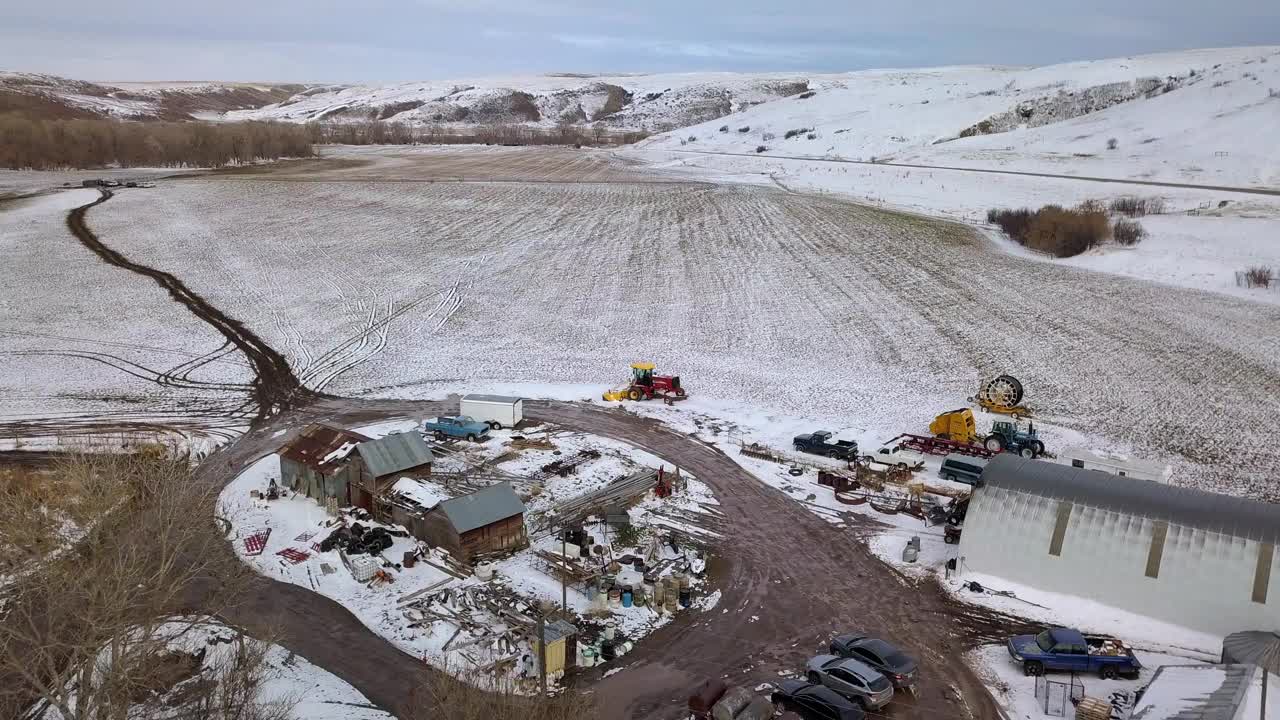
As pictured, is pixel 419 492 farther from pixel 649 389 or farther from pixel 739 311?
pixel 739 311

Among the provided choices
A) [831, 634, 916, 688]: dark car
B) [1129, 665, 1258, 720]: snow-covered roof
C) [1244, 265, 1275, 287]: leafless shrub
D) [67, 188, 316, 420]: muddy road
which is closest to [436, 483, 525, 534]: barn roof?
[831, 634, 916, 688]: dark car

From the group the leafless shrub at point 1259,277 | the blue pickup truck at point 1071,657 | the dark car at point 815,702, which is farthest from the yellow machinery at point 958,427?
the leafless shrub at point 1259,277

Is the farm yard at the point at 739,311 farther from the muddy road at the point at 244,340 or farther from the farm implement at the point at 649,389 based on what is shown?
the farm implement at the point at 649,389

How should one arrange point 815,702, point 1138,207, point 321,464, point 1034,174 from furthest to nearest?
1. point 1034,174
2. point 1138,207
3. point 321,464
4. point 815,702

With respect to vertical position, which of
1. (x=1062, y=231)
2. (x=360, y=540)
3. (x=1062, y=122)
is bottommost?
(x=360, y=540)

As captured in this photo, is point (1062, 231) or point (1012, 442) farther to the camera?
point (1062, 231)

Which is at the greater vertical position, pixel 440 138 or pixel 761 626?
pixel 440 138

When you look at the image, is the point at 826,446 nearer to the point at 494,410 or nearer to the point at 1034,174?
the point at 494,410

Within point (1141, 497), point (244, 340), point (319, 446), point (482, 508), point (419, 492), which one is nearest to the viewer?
point (1141, 497)

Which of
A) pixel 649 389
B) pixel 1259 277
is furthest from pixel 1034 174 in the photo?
pixel 649 389
